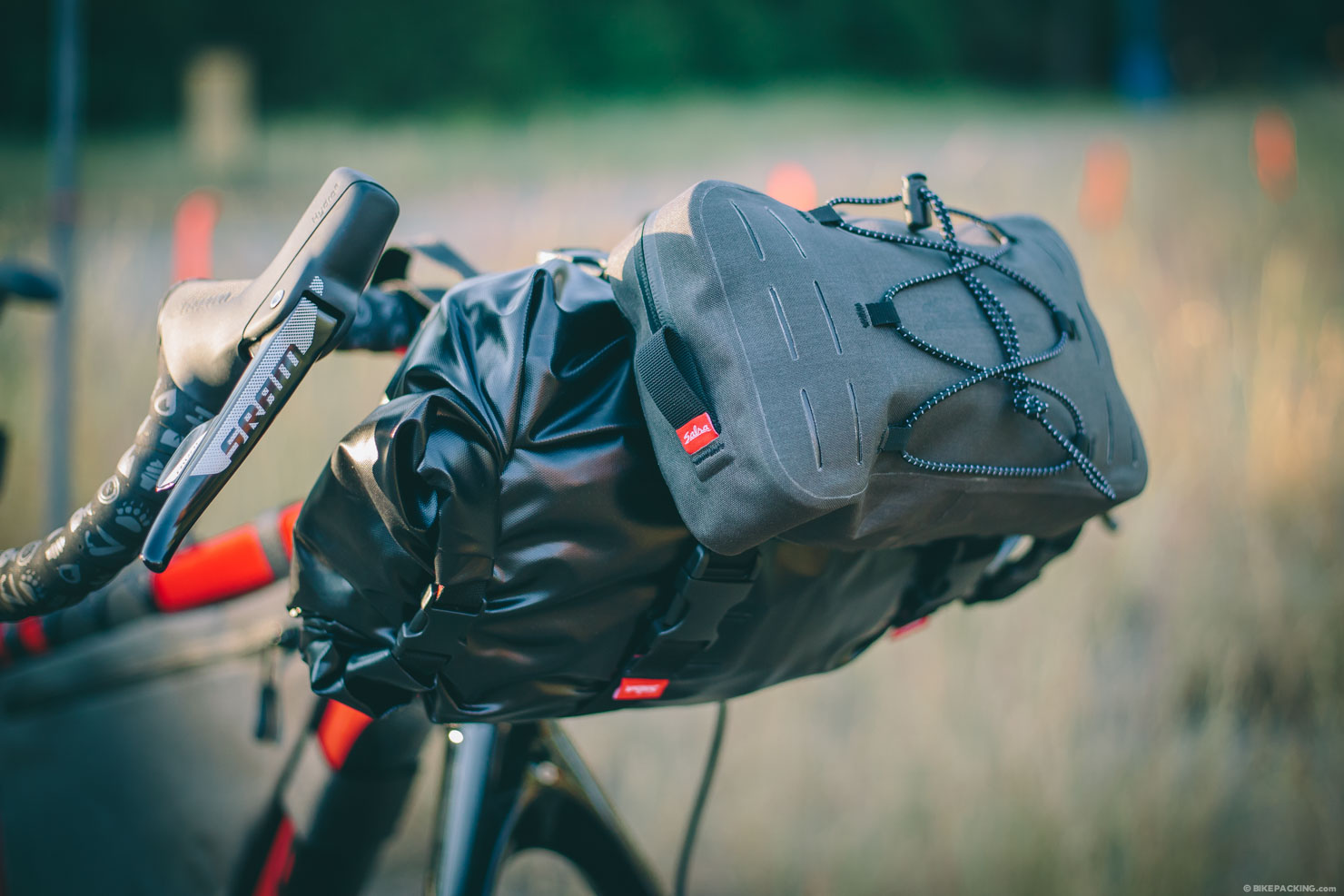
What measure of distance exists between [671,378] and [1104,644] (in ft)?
5.95

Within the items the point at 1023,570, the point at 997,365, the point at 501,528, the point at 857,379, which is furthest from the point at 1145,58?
the point at 501,528

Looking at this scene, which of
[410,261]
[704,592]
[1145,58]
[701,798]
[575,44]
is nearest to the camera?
Result: [704,592]

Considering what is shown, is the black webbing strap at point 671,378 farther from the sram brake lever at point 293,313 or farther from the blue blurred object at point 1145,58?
the blue blurred object at point 1145,58

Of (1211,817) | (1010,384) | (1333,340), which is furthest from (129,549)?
(1333,340)

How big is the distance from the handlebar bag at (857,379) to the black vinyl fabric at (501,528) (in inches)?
1.9

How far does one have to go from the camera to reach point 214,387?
1.92ft

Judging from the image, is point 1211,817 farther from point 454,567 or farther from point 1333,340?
point 454,567

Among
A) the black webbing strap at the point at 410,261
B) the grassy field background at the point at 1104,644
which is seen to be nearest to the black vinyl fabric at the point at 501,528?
the black webbing strap at the point at 410,261

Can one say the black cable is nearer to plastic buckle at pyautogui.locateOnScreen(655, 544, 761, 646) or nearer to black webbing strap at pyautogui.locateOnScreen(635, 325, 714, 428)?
plastic buckle at pyautogui.locateOnScreen(655, 544, 761, 646)

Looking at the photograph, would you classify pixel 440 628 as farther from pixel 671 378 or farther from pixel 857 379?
pixel 857 379


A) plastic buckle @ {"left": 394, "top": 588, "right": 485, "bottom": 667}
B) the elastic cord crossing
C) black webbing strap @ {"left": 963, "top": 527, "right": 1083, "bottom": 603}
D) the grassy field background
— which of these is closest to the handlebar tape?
plastic buckle @ {"left": 394, "top": 588, "right": 485, "bottom": 667}

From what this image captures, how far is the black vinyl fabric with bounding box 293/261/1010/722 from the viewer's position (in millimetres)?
596

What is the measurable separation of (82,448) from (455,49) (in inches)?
586

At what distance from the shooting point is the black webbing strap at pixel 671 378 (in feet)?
2.00
